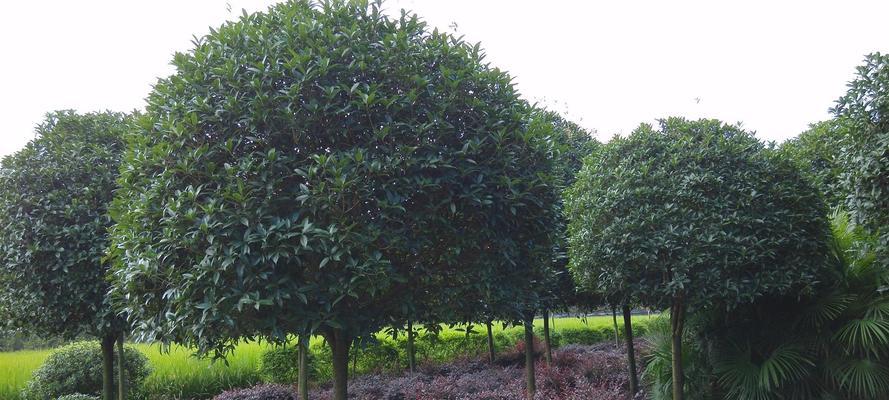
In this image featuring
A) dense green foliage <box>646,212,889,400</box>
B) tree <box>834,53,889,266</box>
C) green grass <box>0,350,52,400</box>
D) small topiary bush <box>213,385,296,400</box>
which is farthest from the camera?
green grass <box>0,350,52,400</box>

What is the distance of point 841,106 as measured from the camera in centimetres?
573

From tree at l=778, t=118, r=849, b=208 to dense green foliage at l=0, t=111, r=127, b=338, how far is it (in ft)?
27.5

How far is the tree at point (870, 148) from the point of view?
5121 millimetres

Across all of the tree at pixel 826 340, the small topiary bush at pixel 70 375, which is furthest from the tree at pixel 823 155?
the small topiary bush at pixel 70 375

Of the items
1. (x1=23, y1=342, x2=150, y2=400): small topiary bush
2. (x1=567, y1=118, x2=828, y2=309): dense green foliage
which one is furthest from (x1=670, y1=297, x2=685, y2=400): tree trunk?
(x1=23, y1=342, x2=150, y2=400): small topiary bush

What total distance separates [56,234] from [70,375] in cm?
546

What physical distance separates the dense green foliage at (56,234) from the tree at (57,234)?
0.04 ft

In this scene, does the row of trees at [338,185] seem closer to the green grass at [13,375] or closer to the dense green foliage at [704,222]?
the dense green foliage at [704,222]

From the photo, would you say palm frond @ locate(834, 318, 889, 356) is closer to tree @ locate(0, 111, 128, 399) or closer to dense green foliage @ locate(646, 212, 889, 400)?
dense green foliage @ locate(646, 212, 889, 400)

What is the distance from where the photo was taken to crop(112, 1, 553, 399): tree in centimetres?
431

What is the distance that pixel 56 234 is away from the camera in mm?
7492

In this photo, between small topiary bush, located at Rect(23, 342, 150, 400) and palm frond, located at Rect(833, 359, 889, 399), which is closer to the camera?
palm frond, located at Rect(833, 359, 889, 399)

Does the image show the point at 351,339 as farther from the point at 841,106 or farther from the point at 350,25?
the point at 841,106

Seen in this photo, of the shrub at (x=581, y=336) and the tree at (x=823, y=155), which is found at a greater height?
the tree at (x=823, y=155)
